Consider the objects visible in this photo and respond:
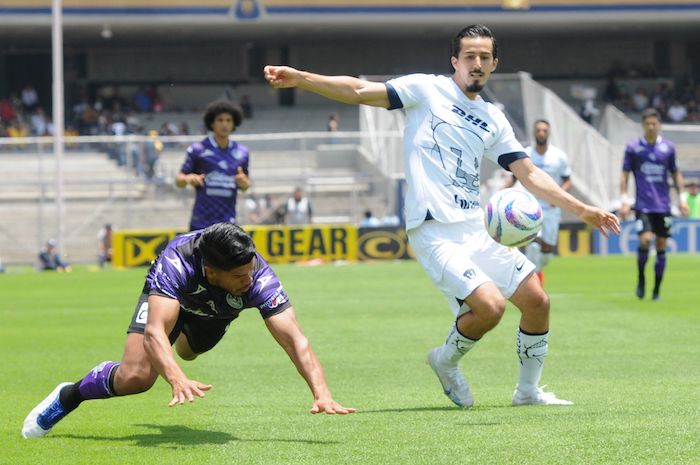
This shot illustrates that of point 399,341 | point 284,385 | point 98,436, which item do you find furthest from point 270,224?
point 98,436

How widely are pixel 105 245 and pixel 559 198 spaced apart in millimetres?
25418

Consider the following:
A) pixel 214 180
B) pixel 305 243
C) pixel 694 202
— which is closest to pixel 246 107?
pixel 305 243

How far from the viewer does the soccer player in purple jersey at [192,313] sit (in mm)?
6836

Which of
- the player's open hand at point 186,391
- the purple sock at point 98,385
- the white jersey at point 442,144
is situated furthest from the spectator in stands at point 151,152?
the player's open hand at point 186,391

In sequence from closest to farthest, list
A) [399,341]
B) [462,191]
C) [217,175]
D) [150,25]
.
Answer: [462,191]
[399,341]
[217,175]
[150,25]

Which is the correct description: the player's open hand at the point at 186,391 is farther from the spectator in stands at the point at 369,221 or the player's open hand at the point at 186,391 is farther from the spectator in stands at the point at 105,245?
the spectator in stands at the point at 105,245

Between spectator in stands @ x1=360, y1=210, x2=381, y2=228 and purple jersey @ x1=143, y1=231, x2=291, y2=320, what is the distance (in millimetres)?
22947

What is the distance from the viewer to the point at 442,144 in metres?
8.36

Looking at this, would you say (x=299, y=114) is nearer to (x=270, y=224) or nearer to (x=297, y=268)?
(x=270, y=224)

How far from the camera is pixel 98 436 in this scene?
24.9 ft

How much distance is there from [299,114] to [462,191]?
39.4 meters

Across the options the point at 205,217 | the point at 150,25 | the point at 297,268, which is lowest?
the point at 297,268

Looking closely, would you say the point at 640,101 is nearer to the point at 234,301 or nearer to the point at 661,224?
the point at 661,224

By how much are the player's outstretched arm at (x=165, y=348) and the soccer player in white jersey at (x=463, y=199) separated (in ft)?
6.38
